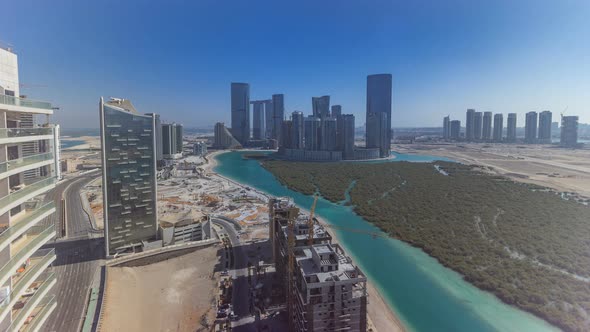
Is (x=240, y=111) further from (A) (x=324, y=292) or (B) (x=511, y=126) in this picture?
(A) (x=324, y=292)

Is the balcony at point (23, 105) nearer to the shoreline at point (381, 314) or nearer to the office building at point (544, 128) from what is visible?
the shoreline at point (381, 314)

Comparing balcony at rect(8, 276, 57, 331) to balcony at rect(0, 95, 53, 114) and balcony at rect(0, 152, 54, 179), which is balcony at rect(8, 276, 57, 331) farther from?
balcony at rect(0, 95, 53, 114)

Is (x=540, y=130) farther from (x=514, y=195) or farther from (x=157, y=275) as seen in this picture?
(x=157, y=275)

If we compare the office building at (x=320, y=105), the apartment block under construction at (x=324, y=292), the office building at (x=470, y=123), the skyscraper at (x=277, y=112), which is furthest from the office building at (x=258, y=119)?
the apartment block under construction at (x=324, y=292)

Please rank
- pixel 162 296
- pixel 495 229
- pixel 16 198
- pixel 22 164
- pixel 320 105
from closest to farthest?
1. pixel 16 198
2. pixel 22 164
3. pixel 162 296
4. pixel 495 229
5. pixel 320 105

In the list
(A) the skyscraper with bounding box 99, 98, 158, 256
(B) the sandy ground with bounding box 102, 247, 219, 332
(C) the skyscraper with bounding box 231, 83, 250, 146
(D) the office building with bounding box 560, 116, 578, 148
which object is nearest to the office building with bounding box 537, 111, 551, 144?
(D) the office building with bounding box 560, 116, 578, 148

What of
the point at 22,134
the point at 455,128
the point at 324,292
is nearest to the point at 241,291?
the point at 324,292
